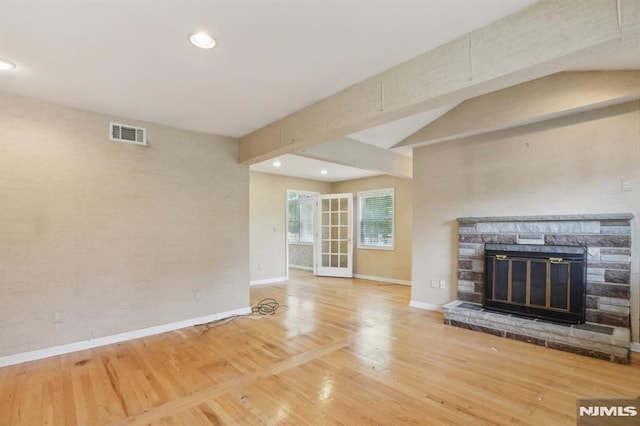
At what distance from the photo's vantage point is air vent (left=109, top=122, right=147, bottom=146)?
11.5 feet

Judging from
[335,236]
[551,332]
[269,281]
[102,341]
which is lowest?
[269,281]

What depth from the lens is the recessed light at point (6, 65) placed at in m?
2.34

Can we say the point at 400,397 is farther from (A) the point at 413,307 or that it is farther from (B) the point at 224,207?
(B) the point at 224,207

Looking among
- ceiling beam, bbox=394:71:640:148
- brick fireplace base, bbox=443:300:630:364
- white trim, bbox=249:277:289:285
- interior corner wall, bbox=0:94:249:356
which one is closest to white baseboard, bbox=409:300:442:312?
brick fireplace base, bbox=443:300:630:364

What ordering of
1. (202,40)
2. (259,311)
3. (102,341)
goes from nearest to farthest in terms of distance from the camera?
(202,40) → (102,341) → (259,311)

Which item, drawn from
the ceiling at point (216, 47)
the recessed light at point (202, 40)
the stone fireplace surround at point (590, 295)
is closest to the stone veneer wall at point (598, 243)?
the stone fireplace surround at point (590, 295)

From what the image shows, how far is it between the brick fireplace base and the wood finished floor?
12 centimetres

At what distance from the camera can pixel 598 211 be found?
3309mm

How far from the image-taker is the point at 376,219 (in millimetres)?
7504

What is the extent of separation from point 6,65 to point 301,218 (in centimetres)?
743

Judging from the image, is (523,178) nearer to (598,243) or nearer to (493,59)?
(598,243)

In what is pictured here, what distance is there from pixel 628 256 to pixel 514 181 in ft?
4.44

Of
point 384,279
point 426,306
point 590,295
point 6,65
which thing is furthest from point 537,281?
point 6,65
